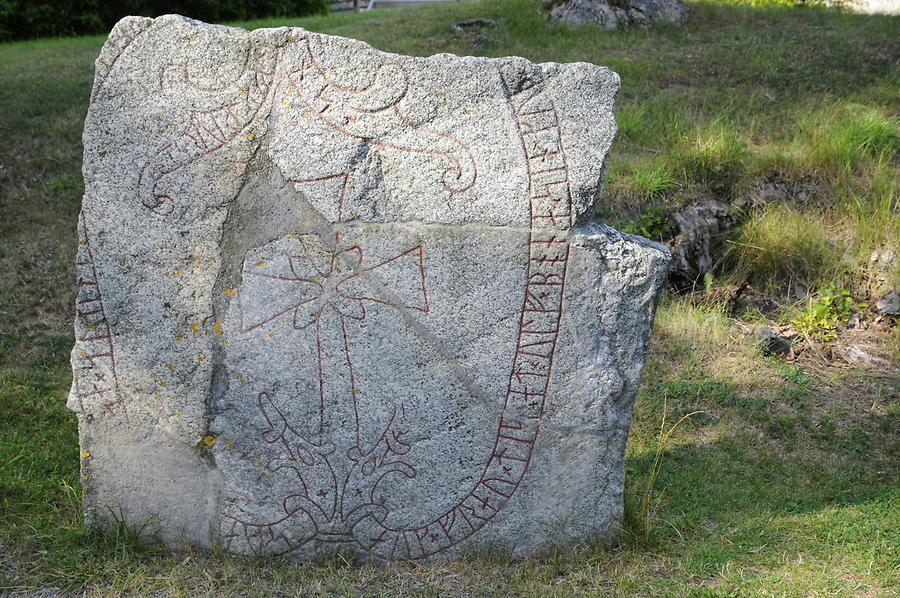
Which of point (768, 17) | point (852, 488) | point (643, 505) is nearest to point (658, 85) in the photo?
point (768, 17)

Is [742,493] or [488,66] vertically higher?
[488,66]

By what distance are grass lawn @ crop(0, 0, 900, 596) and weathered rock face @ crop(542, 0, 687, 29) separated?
0.58ft

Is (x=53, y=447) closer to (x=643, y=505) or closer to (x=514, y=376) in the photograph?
(x=514, y=376)

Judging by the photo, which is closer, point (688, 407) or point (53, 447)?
point (53, 447)

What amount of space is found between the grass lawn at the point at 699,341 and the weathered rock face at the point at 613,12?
177 mm

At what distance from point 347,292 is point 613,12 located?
5801mm

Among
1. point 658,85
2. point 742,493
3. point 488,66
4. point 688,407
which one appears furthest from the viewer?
point 658,85

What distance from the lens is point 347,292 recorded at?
8.59 feet

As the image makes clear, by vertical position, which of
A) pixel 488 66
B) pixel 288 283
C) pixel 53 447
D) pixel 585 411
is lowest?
pixel 53 447

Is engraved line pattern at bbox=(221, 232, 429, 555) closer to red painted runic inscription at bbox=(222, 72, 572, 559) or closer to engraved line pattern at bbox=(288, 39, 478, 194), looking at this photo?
red painted runic inscription at bbox=(222, 72, 572, 559)

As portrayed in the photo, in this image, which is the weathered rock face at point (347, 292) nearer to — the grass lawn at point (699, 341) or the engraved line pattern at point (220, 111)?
the engraved line pattern at point (220, 111)

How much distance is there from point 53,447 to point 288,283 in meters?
1.45

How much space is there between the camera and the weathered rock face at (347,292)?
254 centimetres

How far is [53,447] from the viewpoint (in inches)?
134
